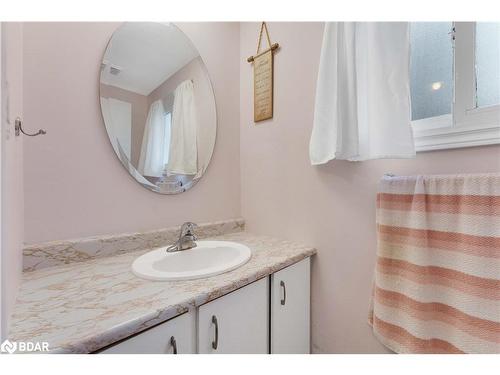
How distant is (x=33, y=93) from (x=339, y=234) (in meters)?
1.39

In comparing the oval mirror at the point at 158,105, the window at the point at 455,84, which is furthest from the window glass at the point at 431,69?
the oval mirror at the point at 158,105

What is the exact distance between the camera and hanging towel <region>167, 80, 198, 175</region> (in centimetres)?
125

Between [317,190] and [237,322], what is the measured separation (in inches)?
27.6

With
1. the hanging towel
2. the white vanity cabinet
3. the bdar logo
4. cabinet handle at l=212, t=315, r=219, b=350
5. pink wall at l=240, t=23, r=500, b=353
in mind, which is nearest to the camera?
the bdar logo

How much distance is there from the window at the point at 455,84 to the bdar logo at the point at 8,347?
1271 millimetres

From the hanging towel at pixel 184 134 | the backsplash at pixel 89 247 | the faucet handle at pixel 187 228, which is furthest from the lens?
the hanging towel at pixel 184 134

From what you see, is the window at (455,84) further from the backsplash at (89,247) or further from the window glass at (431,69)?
the backsplash at (89,247)

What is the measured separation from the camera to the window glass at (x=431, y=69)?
86 cm

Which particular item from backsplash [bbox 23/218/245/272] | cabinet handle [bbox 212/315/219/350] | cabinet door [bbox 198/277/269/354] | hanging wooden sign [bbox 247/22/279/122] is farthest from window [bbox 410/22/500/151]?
backsplash [bbox 23/218/245/272]

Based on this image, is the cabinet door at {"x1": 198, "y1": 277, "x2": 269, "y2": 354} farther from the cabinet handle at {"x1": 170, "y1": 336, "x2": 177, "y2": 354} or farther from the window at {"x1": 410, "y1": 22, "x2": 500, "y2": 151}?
the window at {"x1": 410, "y1": 22, "x2": 500, "y2": 151}

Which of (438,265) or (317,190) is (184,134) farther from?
(438,265)

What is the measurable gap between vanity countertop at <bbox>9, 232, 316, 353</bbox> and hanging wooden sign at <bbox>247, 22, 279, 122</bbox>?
0.87 meters

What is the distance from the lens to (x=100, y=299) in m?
0.64
